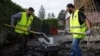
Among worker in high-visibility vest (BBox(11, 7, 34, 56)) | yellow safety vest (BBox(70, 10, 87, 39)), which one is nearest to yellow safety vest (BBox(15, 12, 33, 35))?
worker in high-visibility vest (BBox(11, 7, 34, 56))

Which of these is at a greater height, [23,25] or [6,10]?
[6,10]

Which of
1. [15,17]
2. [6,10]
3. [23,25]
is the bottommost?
[23,25]

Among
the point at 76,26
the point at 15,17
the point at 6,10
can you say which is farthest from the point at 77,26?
the point at 6,10

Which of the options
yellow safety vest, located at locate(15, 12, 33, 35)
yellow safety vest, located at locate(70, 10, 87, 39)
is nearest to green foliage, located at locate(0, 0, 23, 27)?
yellow safety vest, located at locate(15, 12, 33, 35)

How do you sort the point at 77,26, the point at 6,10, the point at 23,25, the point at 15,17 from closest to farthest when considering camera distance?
the point at 77,26, the point at 15,17, the point at 23,25, the point at 6,10

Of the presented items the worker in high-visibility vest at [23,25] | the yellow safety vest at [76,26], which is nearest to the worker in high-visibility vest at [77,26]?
the yellow safety vest at [76,26]

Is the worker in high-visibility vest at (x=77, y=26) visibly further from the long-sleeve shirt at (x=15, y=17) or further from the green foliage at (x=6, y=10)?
the green foliage at (x=6, y=10)

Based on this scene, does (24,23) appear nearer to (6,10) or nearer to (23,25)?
(23,25)

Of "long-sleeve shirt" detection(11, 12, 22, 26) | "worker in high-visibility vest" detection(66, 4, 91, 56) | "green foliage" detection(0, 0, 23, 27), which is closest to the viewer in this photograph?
"worker in high-visibility vest" detection(66, 4, 91, 56)

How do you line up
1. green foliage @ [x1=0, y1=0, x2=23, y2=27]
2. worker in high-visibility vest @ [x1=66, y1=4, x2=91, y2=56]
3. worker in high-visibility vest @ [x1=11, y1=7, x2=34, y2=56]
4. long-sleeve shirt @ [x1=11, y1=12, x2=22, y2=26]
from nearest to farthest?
1. worker in high-visibility vest @ [x1=66, y1=4, x2=91, y2=56]
2. long-sleeve shirt @ [x1=11, y1=12, x2=22, y2=26]
3. worker in high-visibility vest @ [x1=11, y1=7, x2=34, y2=56]
4. green foliage @ [x1=0, y1=0, x2=23, y2=27]

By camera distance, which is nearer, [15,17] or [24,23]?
[15,17]

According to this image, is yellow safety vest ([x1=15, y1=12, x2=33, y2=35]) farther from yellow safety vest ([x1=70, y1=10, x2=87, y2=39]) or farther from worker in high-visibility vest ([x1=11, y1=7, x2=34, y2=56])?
yellow safety vest ([x1=70, y1=10, x2=87, y2=39])

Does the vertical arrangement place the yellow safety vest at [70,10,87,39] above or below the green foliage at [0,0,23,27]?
below

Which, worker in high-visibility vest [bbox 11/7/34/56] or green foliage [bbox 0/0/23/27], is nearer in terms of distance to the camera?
worker in high-visibility vest [bbox 11/7/34/56]
